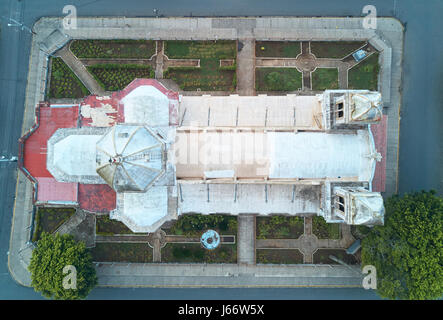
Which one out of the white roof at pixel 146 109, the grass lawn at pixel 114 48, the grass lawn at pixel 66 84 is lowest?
the white roof at pixel 146 109

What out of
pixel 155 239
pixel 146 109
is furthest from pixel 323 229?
pixel 146 109

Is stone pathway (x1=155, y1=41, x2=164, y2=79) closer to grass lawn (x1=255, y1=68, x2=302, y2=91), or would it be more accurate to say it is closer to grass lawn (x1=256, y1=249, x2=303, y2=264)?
grass lawn (x1=255, y1=68, x2=302, y2=91)

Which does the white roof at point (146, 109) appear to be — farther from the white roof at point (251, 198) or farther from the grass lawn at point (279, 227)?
the grass lawn at point (279, 227)

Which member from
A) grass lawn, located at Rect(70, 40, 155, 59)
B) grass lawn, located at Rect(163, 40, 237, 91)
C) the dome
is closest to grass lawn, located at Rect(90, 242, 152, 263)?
the dome

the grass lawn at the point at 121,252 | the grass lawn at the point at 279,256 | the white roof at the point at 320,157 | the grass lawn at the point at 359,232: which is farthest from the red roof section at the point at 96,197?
the grass lawn at the point at 359,232
